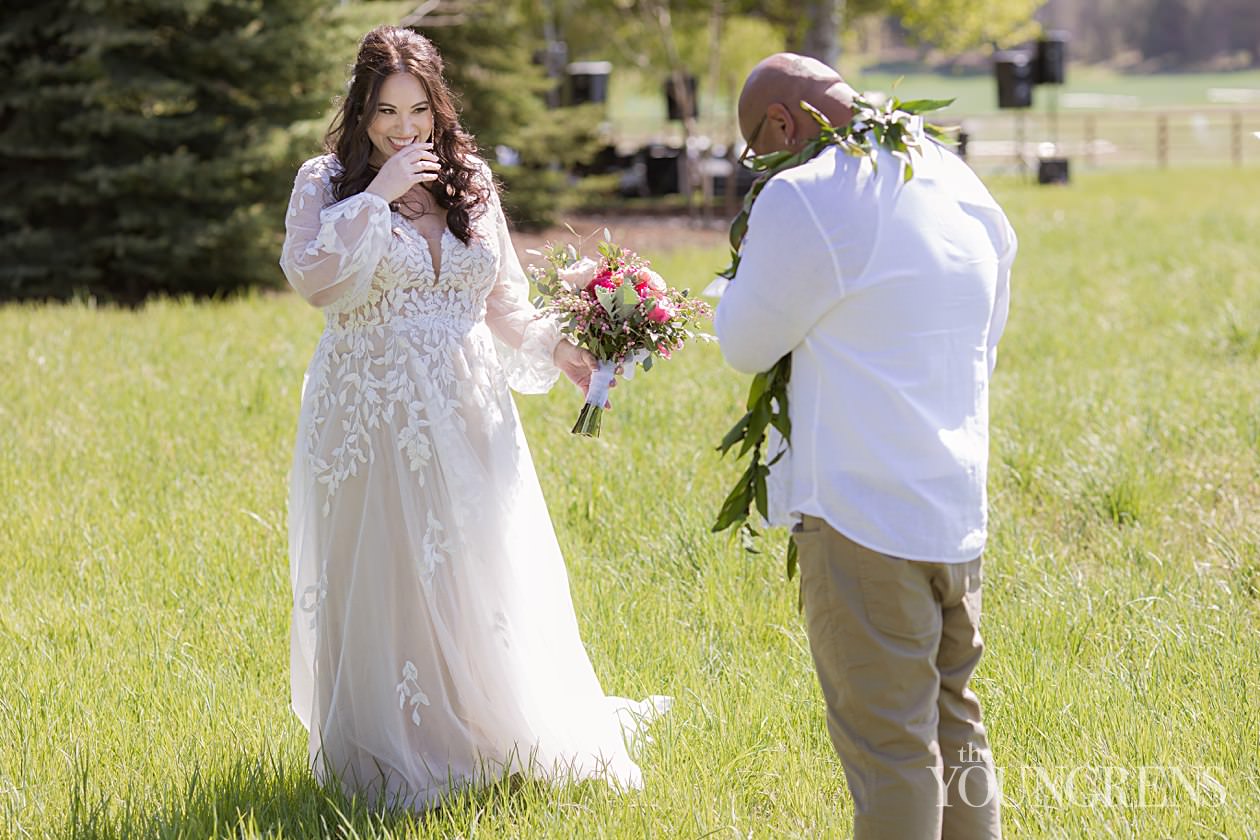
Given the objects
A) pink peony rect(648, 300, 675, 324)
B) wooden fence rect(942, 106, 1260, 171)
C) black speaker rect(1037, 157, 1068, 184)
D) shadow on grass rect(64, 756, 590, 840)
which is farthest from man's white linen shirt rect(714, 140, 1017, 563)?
wooden fence rect(942, 106, 1260, 171)

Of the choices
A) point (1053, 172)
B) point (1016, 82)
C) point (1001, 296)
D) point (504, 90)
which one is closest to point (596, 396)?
point (1001, 296)

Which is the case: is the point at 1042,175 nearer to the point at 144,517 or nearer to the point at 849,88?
the point at 144,517

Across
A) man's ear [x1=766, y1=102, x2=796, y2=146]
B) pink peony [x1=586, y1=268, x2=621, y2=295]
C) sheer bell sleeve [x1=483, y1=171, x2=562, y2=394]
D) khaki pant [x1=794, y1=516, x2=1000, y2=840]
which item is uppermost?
man's ear [x1=766, y1=102, x2=796, y2=146]

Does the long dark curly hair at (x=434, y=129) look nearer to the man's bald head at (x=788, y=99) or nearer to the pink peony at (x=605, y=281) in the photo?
the pink peony at (x=605, y=281)

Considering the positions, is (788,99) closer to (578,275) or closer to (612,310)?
(612,310)

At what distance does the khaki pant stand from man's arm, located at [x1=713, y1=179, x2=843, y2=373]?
1.27 ft

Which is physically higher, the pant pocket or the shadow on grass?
the pant pocket

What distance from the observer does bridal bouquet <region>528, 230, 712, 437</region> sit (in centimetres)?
376

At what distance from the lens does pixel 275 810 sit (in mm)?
3604

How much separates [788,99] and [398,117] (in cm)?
130

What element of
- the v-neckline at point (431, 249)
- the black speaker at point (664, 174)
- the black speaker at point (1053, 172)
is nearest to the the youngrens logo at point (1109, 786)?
the v-neckline at point (431, 249)

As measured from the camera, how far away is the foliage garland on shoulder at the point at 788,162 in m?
2.72

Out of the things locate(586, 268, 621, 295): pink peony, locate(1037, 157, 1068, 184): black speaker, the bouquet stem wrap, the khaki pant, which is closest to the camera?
the khaki pant

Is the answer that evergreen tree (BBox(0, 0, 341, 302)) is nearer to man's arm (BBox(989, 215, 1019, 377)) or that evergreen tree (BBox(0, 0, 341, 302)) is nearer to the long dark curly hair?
the long dark curly hair
